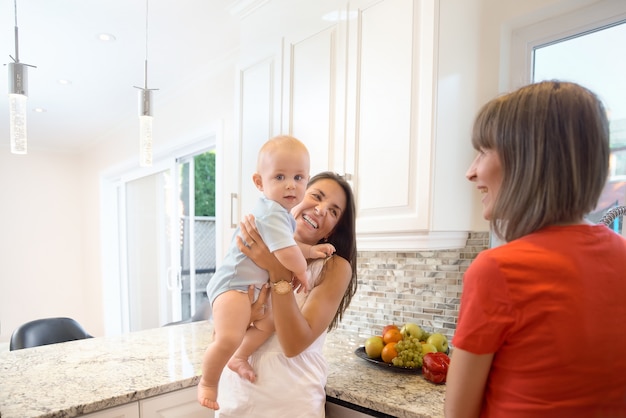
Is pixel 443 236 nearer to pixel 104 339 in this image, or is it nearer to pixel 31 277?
pixel 104 339

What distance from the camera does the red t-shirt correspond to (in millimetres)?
603

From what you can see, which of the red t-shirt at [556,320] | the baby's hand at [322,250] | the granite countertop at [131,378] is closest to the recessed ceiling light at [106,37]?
the granite countertop at [131,378]

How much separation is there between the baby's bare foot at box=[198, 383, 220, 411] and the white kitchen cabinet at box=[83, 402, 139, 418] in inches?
15.4

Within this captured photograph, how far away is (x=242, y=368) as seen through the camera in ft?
3.60

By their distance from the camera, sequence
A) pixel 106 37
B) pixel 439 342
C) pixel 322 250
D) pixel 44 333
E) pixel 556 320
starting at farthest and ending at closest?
1. pixel 106 37
2. pixel 44 333
3. pixel 439 342
4. pixel 322 250
5. pixel 556 320

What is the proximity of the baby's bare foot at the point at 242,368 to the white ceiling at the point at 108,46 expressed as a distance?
72.0 inches

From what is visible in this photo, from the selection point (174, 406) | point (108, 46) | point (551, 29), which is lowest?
point (174, 406)

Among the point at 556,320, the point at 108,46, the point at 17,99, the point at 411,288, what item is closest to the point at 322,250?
the point at 556,320

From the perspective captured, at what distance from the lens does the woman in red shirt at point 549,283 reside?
1.99ft

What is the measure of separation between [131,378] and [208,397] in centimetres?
51

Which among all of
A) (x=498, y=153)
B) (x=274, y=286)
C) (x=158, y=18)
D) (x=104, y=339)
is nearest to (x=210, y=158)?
(x=158, y=18)

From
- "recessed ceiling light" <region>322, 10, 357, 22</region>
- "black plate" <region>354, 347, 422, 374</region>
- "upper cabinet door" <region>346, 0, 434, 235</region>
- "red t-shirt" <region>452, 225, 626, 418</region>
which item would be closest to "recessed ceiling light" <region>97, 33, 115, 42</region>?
"recessed ceiling light" <region>322, 10, 357, 22</region>

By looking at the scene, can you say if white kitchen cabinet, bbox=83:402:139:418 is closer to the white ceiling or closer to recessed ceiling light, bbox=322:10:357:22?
recessed ceiling light, bbox=322:10:357:22

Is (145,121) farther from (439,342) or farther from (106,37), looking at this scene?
(439,342)
